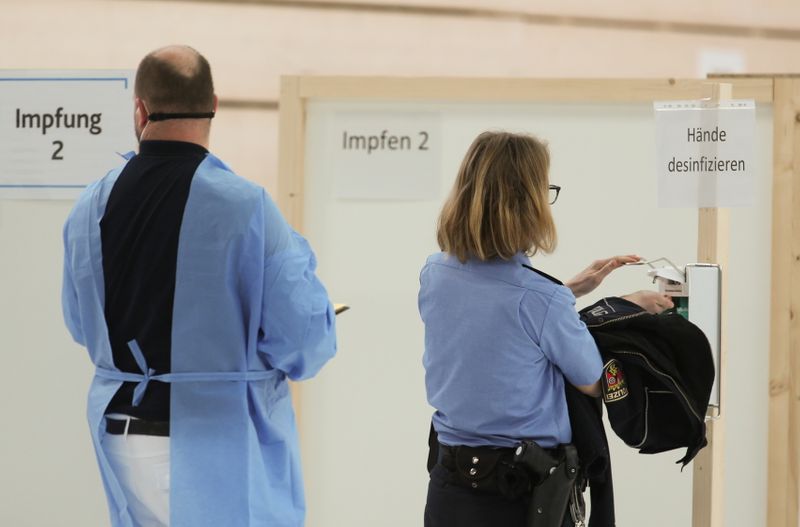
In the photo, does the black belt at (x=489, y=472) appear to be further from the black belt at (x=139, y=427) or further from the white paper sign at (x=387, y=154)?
the white paper sign at (x=387, y=154)

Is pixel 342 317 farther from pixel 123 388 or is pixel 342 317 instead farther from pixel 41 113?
pixel 123 388

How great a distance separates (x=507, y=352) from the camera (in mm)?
1563

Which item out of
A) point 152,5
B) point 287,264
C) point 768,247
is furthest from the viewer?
point 152,5

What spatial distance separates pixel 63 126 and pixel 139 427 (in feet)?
3.84

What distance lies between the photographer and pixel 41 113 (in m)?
2.50

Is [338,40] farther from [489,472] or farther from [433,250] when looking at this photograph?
[489,472]

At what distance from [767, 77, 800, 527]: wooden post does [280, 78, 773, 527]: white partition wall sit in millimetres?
26

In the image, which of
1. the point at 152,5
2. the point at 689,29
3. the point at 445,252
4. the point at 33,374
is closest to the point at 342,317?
the point at 33,374

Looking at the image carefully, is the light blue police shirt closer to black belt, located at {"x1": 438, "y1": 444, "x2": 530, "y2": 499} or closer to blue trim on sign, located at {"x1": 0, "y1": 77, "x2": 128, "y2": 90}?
black belt, located at {"x1": 438, "y1": 444, "x2": 530, "y2": 499}

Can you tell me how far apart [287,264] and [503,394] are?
370mm

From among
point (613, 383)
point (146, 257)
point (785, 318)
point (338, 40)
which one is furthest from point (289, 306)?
point (338, 40)

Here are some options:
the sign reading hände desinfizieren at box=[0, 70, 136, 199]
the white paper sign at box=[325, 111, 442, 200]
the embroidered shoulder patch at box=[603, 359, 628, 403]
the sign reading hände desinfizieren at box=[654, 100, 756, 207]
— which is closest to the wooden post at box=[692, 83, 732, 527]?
the sign reading hände desinfizieren at box=[654, 100, 756, 207]

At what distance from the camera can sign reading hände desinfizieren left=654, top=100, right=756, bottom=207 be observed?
180 centimetres

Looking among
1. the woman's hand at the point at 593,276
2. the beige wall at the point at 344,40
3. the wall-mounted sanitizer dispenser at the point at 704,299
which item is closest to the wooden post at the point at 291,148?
the beige wall at the point at 344,40
